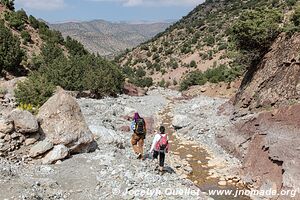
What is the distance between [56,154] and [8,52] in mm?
25131

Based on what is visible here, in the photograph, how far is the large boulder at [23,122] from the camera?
15.9 meters

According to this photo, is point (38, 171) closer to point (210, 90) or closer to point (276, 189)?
point (276, 189)

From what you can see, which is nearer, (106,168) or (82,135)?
(106,168)

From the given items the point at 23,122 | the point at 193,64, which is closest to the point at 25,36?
the point at 193,64

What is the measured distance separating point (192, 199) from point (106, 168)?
151 inches

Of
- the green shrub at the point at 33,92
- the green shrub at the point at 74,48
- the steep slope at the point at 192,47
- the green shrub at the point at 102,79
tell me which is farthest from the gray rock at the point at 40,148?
the green shrub at the point at 74,48

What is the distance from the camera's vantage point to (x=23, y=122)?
1591cm

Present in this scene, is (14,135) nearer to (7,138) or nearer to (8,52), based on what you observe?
(7,138)

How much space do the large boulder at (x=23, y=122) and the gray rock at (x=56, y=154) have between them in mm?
1194

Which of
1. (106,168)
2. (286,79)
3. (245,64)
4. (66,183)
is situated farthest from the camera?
(245,64)

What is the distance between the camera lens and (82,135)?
57.0ft

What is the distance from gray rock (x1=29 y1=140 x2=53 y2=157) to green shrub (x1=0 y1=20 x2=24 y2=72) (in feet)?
77.9

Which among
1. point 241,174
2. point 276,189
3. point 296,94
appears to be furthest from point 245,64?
point 276,189

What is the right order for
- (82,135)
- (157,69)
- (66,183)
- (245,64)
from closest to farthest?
(66,183)
(82,135)
(245,64)
(157,69)
